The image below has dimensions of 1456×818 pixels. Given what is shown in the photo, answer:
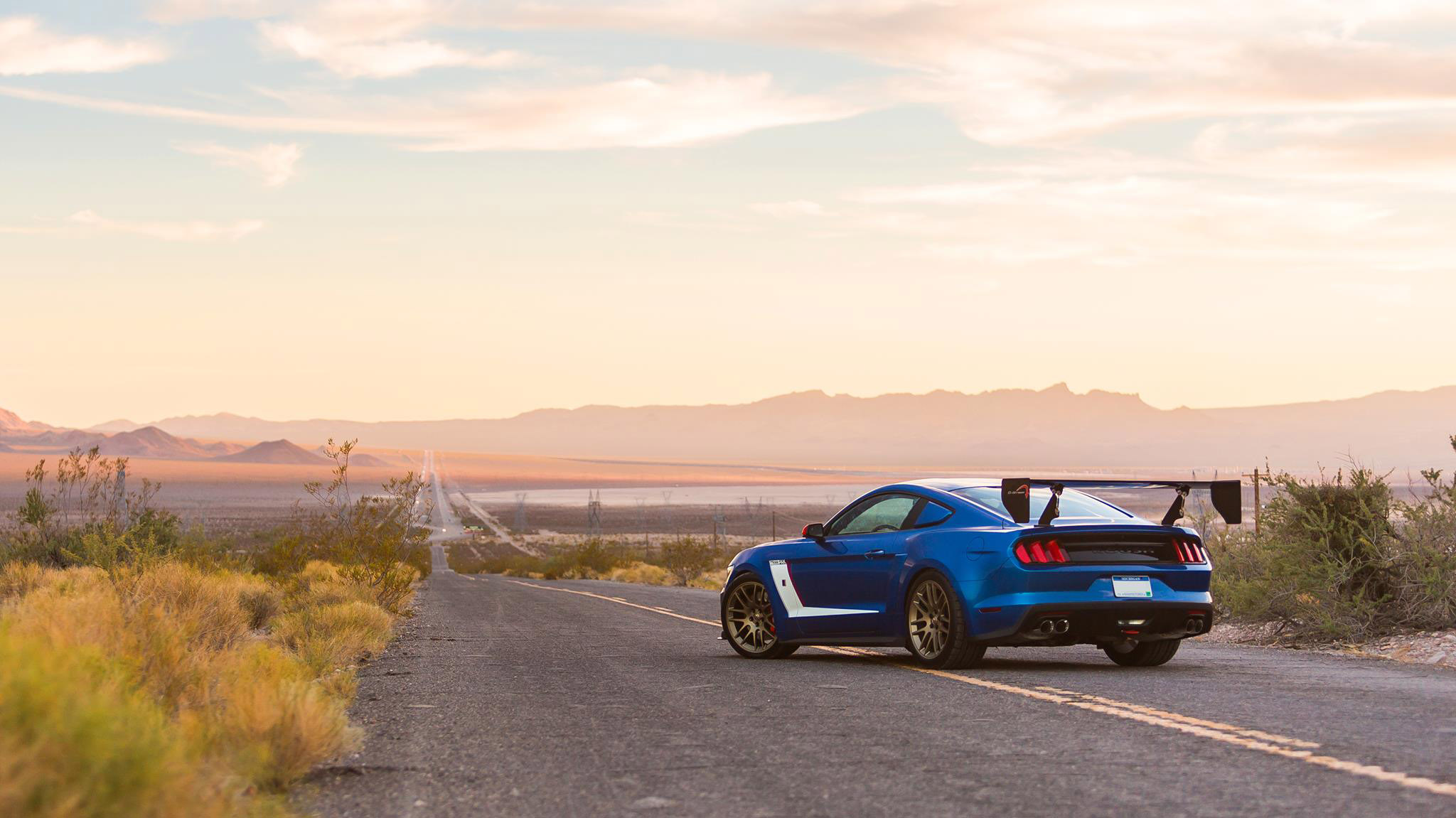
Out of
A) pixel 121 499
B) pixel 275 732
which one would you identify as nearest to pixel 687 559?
pixel 121 499

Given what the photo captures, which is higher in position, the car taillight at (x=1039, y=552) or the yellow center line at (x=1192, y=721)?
A: the car taillight at (x=1039, y=552)

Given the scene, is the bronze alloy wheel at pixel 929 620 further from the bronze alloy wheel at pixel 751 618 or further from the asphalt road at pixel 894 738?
the bronze alloy wheel at pixel 751 618

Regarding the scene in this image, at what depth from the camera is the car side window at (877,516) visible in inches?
499

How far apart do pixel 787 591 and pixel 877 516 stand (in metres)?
1.12

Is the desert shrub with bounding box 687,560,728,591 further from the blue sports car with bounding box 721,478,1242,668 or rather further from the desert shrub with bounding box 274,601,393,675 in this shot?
the blue sports car with bounding box 721,478,1242,668

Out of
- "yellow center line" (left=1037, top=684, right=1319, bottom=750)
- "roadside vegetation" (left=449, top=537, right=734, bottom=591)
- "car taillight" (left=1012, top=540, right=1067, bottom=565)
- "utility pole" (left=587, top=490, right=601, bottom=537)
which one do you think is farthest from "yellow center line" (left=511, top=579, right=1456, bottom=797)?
"utility pole" (left=587, top=490, right=601, bottom=537)

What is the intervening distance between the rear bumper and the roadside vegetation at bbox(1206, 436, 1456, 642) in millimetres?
4552

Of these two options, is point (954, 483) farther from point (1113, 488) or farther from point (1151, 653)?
point (1151, 653)

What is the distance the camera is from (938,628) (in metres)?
11.9

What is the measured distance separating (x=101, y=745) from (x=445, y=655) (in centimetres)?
1000

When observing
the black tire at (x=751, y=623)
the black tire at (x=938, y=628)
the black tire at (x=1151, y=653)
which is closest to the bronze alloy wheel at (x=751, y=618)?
the black tire at (x=751, y=623)

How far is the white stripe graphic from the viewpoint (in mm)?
13023

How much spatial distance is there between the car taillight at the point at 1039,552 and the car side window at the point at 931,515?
2.73 ft

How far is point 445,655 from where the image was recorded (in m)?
14.5
